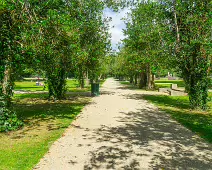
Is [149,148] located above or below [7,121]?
below

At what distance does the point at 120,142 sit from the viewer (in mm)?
6496

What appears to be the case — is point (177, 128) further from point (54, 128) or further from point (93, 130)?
point (54, 128)

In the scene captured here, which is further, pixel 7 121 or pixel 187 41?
pixel 187 41

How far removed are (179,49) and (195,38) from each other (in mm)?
1064

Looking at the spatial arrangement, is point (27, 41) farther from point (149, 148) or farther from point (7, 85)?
point (149, 148)

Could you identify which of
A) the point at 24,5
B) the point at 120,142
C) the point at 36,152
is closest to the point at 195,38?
the point at 120,142

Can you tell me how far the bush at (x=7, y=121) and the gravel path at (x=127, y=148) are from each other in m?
2.05

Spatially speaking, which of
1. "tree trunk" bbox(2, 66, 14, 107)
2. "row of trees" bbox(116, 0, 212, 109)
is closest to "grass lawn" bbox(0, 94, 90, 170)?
"tree trunk" bbox(2, 66, 14, 107)

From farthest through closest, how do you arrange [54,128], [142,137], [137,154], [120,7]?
[120,7] < [54,128] < [142,137] < [137,154]

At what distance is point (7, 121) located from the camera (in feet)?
25.2

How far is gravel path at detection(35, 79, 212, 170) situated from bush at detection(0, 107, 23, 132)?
2.05 metres

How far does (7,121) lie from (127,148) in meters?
4.55

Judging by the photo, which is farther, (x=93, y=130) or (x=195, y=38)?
(x=195, y=38)

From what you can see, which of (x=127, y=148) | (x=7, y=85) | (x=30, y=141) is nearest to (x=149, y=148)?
(x=127, y=148)
